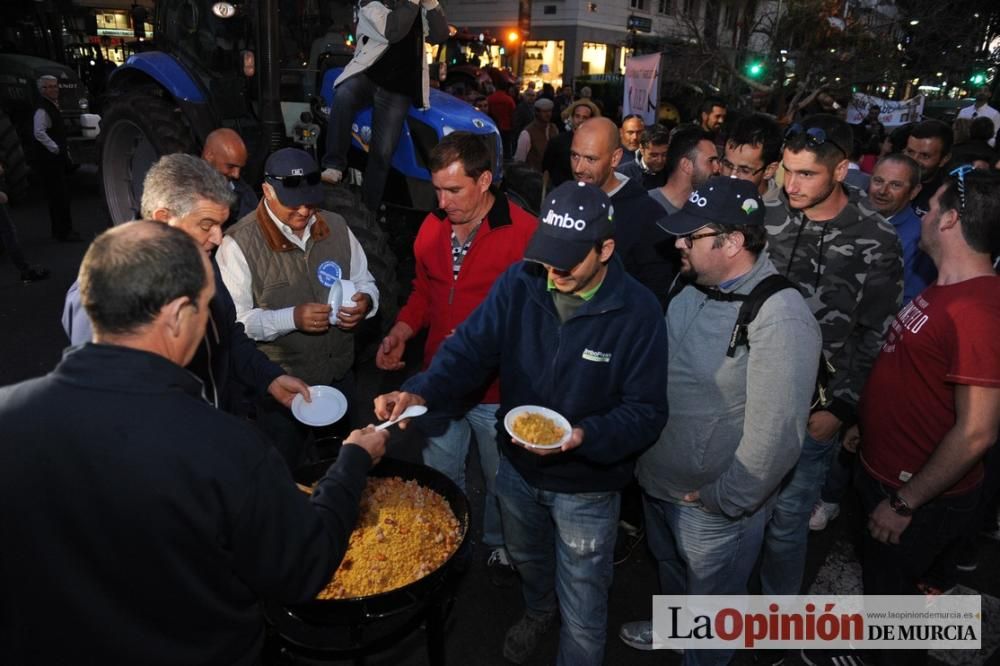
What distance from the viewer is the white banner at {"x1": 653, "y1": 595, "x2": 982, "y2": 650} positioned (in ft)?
9.36

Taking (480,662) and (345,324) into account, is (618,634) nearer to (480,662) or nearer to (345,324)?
(480,662)

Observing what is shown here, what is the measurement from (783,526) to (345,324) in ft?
8.02

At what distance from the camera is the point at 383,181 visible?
5.61 metres

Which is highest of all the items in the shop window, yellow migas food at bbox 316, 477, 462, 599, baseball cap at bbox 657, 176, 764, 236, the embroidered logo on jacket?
the shop window

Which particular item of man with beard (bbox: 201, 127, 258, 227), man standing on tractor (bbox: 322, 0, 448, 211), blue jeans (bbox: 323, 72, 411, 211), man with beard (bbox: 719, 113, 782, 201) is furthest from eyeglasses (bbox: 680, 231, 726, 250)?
blue jeans (bbox: 323, 72, 411, 211)

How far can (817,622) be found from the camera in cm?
350

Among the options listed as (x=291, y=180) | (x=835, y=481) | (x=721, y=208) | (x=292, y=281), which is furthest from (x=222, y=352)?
(x=835, y=481)

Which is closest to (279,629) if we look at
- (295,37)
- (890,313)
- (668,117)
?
(890,313)

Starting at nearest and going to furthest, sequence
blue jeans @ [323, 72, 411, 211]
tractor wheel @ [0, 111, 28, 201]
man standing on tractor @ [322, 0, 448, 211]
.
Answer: man standing on tractor @ [322, 0, 448, 211], blue jeans @ [323, 72, 411, 211], tractor wheel @ [0, 111, 28, 201]

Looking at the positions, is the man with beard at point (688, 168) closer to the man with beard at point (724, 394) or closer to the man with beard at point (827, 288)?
the man with beard at point (827, 288)

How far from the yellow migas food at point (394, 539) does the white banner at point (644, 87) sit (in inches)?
295

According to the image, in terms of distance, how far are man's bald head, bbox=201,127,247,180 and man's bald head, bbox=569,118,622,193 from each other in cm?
246

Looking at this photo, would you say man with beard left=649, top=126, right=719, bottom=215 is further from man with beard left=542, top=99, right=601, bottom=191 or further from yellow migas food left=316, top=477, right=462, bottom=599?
man with beard left=542, top=99, right=601, bottom=191

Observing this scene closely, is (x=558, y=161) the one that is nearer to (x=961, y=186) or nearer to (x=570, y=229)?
(x=961, y=186)
